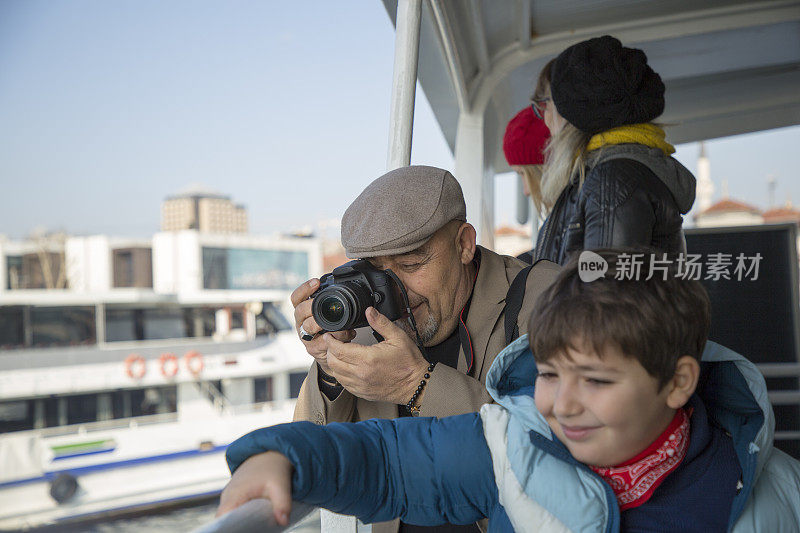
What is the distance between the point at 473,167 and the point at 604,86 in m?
1.98

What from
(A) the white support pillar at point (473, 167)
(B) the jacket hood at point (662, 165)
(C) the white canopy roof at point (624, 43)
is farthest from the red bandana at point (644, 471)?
(A) the white support pillar at point (473, 167)

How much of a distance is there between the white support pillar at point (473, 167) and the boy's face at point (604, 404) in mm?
2259

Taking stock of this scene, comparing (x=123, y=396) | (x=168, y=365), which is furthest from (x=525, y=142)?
(x=123, y=396)

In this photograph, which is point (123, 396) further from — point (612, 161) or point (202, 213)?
point (612, 161)

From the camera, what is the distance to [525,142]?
1804 mm

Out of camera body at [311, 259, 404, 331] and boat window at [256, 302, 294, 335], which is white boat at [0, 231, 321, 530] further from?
camera body at [311, 259, 404, 331]

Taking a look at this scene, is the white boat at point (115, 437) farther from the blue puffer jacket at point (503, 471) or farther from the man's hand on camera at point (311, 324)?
the blue puffer jacket at point (503, 471)

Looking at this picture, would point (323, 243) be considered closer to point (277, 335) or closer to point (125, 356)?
point (277, 335)

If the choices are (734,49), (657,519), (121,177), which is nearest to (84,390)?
(734,49)

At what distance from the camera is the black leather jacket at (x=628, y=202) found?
1141mm

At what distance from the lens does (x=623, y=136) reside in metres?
1.25

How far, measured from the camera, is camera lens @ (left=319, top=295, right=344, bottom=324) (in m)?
1.04

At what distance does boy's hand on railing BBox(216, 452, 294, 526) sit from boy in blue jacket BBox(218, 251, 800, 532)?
0.22ft

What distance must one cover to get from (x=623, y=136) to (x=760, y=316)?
121 cm
